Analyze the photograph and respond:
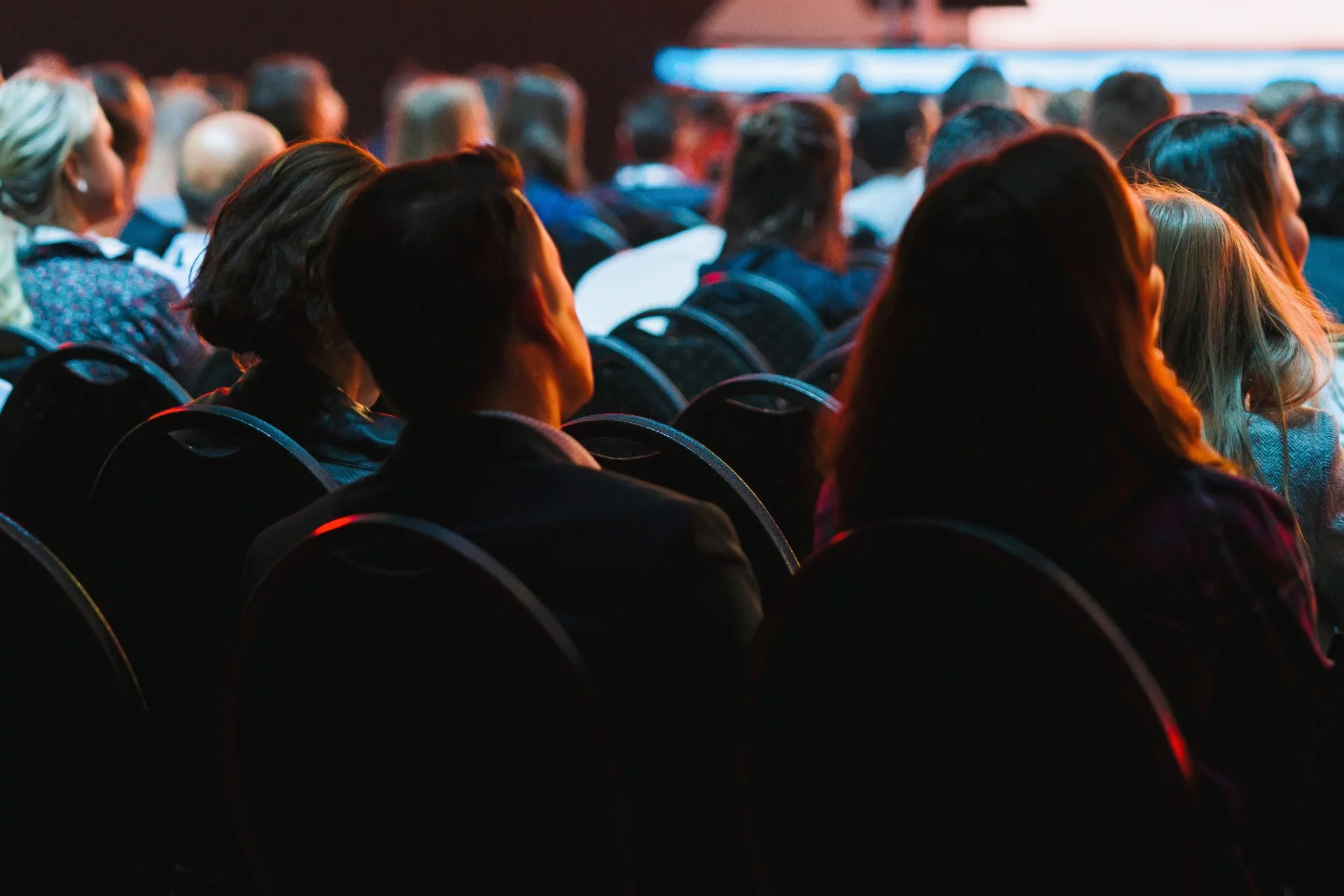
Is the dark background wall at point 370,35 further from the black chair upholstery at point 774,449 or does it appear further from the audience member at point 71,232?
the black chair upholstery at point 774,449

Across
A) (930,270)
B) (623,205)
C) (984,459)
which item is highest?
(930,270)

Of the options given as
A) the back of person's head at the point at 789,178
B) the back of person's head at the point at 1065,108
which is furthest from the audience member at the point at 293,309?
the back of person's head at the point at 1065,108

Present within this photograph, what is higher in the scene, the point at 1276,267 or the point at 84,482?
the point at 1276,267

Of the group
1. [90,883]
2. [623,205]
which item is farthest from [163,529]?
[623,205]

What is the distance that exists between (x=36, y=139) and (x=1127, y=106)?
8.50ft

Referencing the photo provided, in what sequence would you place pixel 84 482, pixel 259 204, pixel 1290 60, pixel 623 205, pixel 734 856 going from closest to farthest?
pixel 734 856 → pixel 259 204 → pixel 84 482 → pixel 623 205 → pixel 1290 60

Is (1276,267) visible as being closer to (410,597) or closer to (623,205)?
(410,597)

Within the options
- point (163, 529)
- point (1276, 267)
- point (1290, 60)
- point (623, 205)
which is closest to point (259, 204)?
point (163, 529)

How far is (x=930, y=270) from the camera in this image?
116 centimetres

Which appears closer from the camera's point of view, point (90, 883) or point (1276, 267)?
point (90, 883)

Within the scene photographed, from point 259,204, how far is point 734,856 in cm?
109

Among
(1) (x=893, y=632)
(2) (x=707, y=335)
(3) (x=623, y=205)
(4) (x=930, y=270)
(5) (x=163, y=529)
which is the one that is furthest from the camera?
(3) (x=623, y=205)

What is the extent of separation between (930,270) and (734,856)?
531 millimetres

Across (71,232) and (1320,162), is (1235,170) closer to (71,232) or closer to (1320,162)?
(1320,162)
